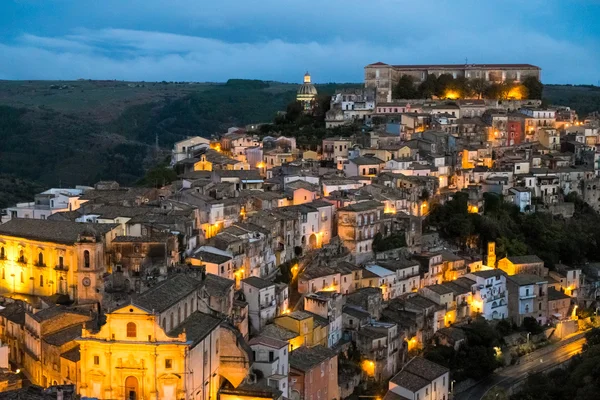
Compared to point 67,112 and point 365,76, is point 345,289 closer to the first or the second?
point 365,76

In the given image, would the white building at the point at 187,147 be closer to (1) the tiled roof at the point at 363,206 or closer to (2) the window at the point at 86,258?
(1) the tiled roof at the point at 363,206

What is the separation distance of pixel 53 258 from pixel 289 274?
9842mm

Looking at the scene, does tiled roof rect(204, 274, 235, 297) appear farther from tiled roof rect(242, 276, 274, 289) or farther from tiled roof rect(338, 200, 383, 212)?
tiled roof rect(338, 200, 383, 212)

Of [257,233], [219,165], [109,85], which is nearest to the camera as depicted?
[257,233]

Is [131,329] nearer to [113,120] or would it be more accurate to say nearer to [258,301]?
[258,301]

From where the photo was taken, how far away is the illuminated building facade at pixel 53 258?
33322 mm

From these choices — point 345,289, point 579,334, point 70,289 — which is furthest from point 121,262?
point 579,334

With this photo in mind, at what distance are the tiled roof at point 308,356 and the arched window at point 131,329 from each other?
6.28 metres

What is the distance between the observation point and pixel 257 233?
124ft

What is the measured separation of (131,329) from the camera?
86.4ft

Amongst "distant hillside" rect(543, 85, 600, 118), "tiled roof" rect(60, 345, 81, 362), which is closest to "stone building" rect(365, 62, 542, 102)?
"distant hillside" rect(543, 85, 600, 118)

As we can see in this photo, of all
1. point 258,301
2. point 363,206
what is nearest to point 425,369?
point 258,301

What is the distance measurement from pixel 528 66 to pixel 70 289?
5177 cm

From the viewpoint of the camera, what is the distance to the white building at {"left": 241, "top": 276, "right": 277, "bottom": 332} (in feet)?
110
